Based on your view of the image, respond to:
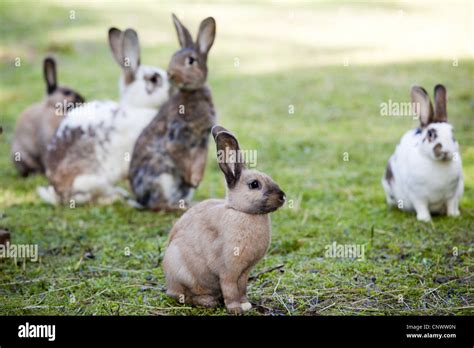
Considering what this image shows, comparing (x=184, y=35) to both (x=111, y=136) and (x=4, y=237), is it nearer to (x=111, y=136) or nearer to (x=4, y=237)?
(x=111, y=136)

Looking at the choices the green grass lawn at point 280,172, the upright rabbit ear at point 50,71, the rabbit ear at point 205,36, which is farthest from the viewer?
the upright rabbit ear at point 50,71

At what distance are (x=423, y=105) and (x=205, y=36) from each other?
172cm

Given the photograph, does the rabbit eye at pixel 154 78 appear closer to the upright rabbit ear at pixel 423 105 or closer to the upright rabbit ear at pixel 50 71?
the upright rabbit ear at pixel 50 71

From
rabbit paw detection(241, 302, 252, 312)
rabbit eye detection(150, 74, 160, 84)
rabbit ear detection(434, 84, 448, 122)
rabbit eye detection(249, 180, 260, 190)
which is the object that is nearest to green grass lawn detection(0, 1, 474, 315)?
rabbit paw detection(241, 302, 252, 312)

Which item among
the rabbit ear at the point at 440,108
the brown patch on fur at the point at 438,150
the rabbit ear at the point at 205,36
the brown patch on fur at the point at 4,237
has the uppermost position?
the rabbit ear at the point at 205,36

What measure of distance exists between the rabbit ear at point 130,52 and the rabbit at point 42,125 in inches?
41.4

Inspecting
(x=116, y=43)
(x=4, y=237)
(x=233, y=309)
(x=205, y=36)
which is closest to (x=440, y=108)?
(x=205, y=36)

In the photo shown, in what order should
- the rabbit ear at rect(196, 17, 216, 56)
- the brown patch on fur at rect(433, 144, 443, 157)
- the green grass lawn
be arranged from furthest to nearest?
the rabbit ear at rect(196, 17, 216, 56) → the brown patch on fur at rect(433, 144, 443, 157) → the green grass lawn

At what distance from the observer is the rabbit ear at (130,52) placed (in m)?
6.57

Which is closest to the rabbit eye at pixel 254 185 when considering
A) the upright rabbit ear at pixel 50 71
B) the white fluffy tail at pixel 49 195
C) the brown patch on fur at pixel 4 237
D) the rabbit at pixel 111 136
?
the brown patch on fur at pixel 4 237

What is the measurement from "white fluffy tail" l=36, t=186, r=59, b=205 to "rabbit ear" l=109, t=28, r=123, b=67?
124 cm

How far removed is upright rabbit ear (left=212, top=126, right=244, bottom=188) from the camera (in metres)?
3.98

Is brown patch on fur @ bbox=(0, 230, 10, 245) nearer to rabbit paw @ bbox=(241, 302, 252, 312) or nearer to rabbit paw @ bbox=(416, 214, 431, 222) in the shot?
rabbit paw @ bbox=(241, 302, 252, 312)

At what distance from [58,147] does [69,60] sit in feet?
18.3
